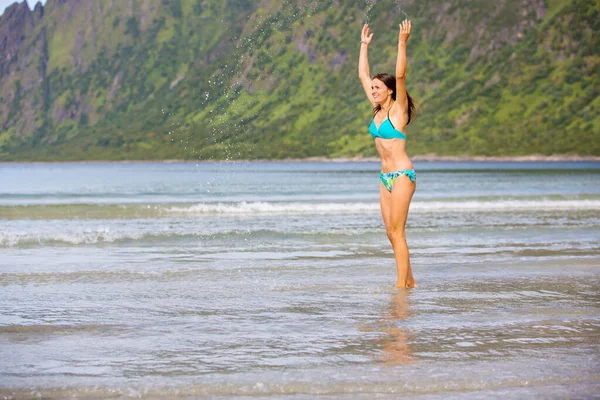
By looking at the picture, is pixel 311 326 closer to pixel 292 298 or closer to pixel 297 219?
pixel 292 298

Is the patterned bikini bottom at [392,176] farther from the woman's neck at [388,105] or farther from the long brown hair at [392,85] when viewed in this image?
the woman's neck at [388,105]

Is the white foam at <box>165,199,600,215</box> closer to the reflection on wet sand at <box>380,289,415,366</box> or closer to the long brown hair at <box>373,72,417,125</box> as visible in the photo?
the long brown hair at <box>373,72,417,125</box>

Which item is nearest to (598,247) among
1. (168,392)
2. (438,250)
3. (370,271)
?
(438,250)

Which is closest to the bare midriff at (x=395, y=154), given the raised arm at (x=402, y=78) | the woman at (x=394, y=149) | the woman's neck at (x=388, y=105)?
the woman at (x=394, y=149)

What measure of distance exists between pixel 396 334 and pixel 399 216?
2858 mm

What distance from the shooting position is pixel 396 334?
7926mm

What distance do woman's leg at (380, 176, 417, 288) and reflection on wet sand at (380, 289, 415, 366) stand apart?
0.59m

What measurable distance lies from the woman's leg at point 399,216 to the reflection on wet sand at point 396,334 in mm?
593

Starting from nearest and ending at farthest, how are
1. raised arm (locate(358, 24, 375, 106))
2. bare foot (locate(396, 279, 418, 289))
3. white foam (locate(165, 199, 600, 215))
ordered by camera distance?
raised arm (locate(358, 24, 375, 106)), bare foot (locate(396, 279, 418, 289)), white foam (locate(165, 199, 600, 215))

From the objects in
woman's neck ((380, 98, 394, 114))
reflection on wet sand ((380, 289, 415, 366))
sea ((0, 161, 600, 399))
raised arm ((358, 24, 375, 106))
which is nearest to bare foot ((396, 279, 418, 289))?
sea ((0, 161, 600, 399))

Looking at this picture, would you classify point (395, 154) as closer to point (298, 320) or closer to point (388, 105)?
point (388, 105)

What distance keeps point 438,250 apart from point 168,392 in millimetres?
10704

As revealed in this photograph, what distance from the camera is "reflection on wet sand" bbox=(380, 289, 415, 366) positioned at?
698 cm

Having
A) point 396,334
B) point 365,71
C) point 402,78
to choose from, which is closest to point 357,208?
point 365,71
